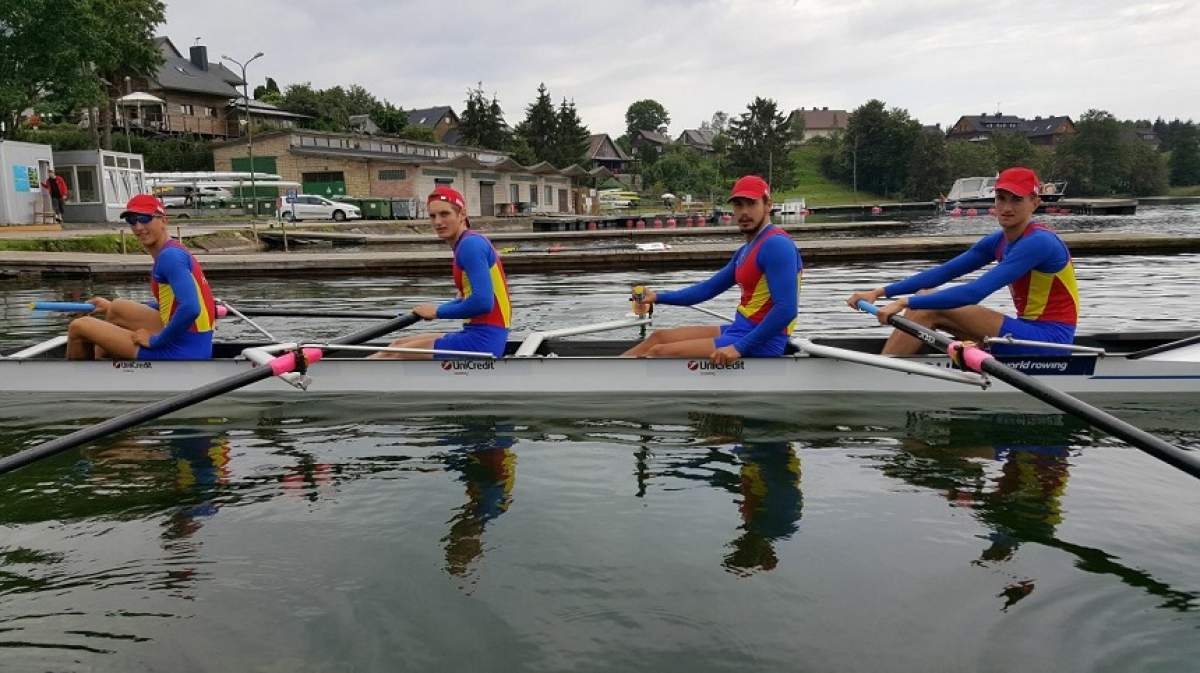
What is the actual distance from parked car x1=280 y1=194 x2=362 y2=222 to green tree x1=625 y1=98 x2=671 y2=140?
129740mm

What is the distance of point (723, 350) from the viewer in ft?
25.0

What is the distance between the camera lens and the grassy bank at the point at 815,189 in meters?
121

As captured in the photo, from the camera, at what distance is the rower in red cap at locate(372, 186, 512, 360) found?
24.9ft

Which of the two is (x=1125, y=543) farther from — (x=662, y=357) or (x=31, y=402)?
(x=31, y=402)

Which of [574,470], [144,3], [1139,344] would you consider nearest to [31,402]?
[574,470]

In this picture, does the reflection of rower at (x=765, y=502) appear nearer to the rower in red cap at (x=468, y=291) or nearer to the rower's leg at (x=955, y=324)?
the rower's leg at (x=955, y=324)

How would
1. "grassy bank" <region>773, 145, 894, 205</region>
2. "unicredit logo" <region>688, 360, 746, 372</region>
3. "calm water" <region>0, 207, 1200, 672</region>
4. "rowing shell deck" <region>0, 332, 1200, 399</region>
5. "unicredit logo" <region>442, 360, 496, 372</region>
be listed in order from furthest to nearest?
"grassy bank" <region>773, 145, 894, 205</region>
"unicredit logo" <region>442, 360, 496, 372</region>
"unicredit logo" <region>688, 360, 746, 372</region>
"rowing shell deck" <region>0, 332, 1200, 399</region>
"calm water" <region>0, 207, 1200, 672</region>

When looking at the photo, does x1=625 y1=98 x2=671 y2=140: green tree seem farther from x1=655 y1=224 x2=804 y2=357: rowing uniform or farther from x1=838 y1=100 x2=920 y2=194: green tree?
x1=655 y1=224 x2=804 y2=357: rowing uniform

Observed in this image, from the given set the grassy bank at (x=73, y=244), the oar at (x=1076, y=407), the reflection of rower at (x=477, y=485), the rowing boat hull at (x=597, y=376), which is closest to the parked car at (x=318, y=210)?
the grassy bank at (x=73, y=244)

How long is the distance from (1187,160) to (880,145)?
61579 millimetres

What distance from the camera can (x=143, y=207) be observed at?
7.63 metres

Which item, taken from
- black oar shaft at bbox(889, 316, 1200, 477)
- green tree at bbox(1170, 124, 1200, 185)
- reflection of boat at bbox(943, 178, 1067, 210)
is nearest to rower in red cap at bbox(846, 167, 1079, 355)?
black oar shaft at bbox(889, 316, 1200, 477)

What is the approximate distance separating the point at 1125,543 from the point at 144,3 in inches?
2152

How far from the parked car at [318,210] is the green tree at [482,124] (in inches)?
1848
